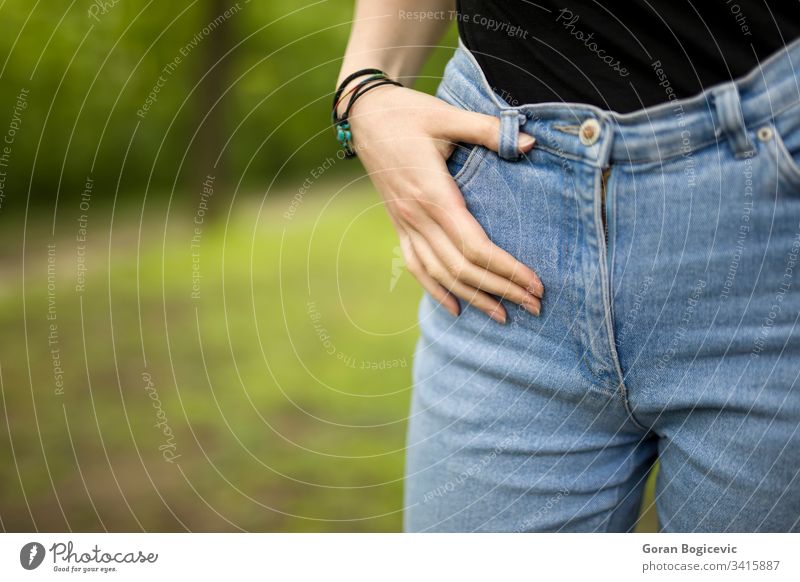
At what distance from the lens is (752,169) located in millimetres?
602

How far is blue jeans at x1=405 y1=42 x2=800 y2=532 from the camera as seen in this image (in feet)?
2.01

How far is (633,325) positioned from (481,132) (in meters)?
0.24

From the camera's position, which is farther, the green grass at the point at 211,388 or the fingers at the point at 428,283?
the green grass at the point at 211,388

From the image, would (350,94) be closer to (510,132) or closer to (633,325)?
(510,132)

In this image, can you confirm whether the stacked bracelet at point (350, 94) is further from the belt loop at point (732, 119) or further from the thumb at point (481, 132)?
the belt loop at point (732, 119)

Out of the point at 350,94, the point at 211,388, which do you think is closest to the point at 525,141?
the point at 350,94

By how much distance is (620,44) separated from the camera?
64 cm

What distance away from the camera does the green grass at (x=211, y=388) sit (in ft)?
7.57

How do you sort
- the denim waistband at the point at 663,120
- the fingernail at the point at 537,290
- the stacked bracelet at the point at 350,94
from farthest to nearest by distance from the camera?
the stacked bracelet at the point at 350,94 → the fingernail at the point at 537,290 → the denim waistband at the point at 663,120

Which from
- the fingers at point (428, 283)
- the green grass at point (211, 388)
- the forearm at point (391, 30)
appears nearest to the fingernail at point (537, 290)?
the fingers at point (428, 283)

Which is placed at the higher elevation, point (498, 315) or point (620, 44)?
point (620, 44)

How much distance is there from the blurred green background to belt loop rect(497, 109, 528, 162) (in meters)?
0.40

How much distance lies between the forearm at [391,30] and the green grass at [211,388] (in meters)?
1.20
